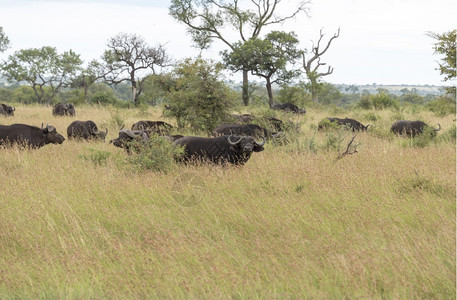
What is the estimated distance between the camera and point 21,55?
43781 mm

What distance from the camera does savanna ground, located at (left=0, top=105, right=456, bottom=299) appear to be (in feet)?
12.9

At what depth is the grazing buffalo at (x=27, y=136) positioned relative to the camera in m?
11.6

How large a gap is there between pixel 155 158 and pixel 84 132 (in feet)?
22.5

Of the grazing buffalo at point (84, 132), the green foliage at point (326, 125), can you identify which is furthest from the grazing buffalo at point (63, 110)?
the green foliage at point (326, 125)

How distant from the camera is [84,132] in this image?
47.5 feet

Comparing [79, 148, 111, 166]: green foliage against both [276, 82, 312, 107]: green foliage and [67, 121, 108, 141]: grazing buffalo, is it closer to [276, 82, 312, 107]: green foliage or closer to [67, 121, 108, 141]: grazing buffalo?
[67, 121, 108, 141]: grazing buffalo

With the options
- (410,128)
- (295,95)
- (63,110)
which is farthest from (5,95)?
(410,128)

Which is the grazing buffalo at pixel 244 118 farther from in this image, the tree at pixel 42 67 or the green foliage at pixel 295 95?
the tree at pixel 42 67

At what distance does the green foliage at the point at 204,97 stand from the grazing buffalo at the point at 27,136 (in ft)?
14.6

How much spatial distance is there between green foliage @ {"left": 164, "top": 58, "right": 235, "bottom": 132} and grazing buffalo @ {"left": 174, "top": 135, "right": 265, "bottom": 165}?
487cm


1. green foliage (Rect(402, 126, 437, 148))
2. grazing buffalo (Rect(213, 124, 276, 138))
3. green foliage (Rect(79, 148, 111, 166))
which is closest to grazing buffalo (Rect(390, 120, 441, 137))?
green foliage (Rect(402, 126, 437, 148))

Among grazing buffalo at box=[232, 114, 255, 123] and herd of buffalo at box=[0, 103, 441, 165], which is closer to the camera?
herd of buffalo at box=[0, 103, 441, 165]

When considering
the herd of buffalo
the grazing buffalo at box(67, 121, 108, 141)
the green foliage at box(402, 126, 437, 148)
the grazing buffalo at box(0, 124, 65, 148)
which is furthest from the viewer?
the grazing buffalo at box(67, 121, 108, 141)

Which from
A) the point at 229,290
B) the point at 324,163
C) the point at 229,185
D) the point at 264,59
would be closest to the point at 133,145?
the point at 229,185
